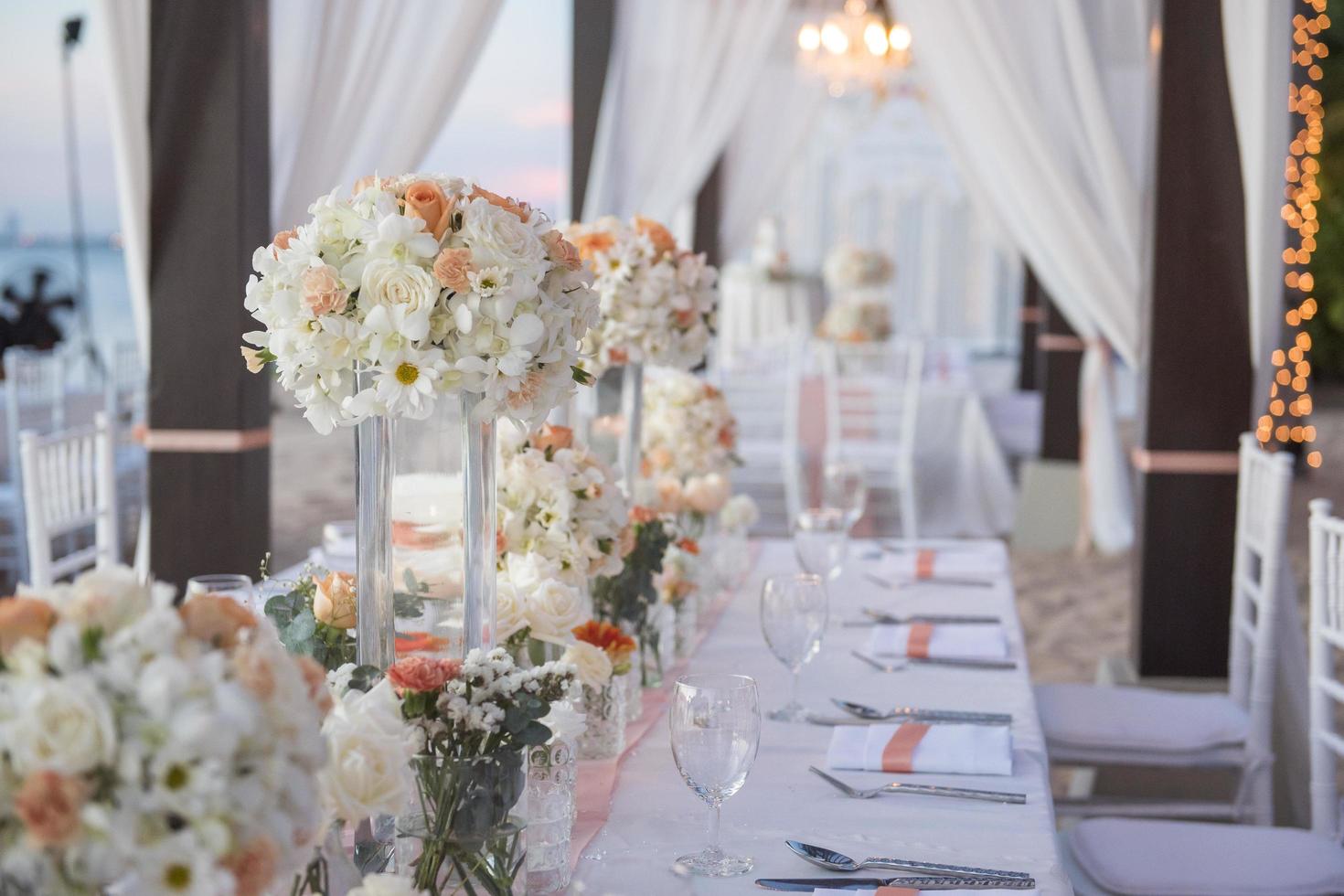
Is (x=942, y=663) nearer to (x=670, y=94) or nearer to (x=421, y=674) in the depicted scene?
(x=421, y=674)

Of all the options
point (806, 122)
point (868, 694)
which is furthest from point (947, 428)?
point (868, 694)

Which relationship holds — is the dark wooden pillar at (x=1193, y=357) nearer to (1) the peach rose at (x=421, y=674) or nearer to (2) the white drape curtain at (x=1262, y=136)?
(2) the white drape curtain at (x=1262, y=136)

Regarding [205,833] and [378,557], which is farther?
[378,557]

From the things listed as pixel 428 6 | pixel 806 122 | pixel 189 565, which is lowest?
pixel 189 565

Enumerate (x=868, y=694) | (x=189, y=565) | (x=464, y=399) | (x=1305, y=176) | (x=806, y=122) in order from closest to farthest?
(x=464, y=399) < (x=868, y=694) < (x=189, y=565) < (x=1305, y=176) < (x=806, y=122)

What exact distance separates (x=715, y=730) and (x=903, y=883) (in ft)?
0.78

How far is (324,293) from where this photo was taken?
131 centimetres

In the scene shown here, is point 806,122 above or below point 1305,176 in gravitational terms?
above

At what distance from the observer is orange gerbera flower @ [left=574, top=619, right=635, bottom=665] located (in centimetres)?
168

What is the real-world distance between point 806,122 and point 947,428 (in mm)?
2044

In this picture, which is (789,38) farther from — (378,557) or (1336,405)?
(1336,405)

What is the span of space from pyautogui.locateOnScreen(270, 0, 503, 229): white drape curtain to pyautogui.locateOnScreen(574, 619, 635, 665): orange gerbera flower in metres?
2.05

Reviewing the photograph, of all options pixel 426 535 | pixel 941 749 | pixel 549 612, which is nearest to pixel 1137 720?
pixel 941 749

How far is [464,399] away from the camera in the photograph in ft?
4.74
